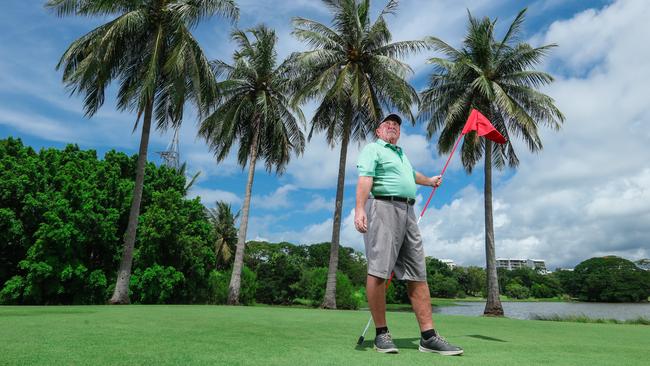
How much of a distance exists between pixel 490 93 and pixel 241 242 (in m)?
14.4

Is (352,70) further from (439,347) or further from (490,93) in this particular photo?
(439,347)

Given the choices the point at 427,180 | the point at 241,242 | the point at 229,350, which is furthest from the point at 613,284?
the point at 229,350

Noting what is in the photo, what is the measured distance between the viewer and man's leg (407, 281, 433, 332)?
409cm

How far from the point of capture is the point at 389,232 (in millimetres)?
4113

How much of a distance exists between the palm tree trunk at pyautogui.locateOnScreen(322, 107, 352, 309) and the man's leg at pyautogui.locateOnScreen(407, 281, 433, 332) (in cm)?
1654

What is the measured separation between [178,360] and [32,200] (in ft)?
67.7

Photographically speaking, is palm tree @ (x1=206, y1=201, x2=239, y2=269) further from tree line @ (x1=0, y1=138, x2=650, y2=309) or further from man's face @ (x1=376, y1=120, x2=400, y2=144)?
man's face @ (x1=376, y1=120, x2=400, y2=144)

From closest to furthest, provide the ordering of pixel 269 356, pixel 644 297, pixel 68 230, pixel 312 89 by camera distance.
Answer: pixel 269 356, pixel 68 230, pixel 312 89, pixel 644 297

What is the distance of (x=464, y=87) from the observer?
23688mm

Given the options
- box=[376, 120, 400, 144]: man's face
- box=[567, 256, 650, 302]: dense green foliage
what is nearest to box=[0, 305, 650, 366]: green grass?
box=[376, 120, 400, 144]: man's face

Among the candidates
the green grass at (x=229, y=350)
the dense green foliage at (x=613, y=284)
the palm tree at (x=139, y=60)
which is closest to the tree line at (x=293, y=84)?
the palm tree at (x=139, y=60)

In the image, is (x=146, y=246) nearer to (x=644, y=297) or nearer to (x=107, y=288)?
(x=107, y=288)

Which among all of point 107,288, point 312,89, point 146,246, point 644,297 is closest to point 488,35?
point 312,89

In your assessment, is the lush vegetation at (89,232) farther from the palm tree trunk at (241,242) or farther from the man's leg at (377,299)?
the man's leg at (377,299)
